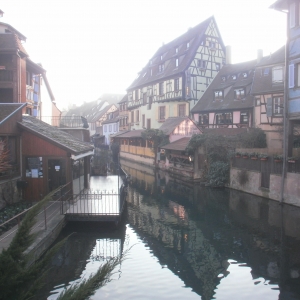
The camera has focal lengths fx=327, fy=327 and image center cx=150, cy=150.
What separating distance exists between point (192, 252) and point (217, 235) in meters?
2.12

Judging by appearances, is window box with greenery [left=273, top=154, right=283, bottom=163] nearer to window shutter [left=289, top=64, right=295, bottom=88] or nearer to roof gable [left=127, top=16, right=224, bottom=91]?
window shutter [left=289, top=64, right=295, bottom=88]

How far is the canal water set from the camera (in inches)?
319

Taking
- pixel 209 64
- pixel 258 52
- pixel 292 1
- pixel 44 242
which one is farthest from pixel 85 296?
pixel 209 64

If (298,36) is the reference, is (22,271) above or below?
below

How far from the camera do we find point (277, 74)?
24.7 metres

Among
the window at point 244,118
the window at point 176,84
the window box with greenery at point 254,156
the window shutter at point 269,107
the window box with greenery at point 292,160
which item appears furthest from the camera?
the window at point 176,84

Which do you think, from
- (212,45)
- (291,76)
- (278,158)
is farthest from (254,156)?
(212,45)

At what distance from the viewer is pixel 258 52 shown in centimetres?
3262

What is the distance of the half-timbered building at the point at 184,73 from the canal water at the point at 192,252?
20.5m

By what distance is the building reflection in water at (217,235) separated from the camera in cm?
895

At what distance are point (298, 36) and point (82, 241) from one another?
13.8m

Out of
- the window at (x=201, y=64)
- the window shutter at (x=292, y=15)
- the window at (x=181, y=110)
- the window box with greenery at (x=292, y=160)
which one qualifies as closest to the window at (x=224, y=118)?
the window at (x=181, y=110)

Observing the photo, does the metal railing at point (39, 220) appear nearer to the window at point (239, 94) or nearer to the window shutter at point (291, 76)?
the window shutter at point (291, 76)

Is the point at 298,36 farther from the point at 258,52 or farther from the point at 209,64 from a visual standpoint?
the point at 209,64
